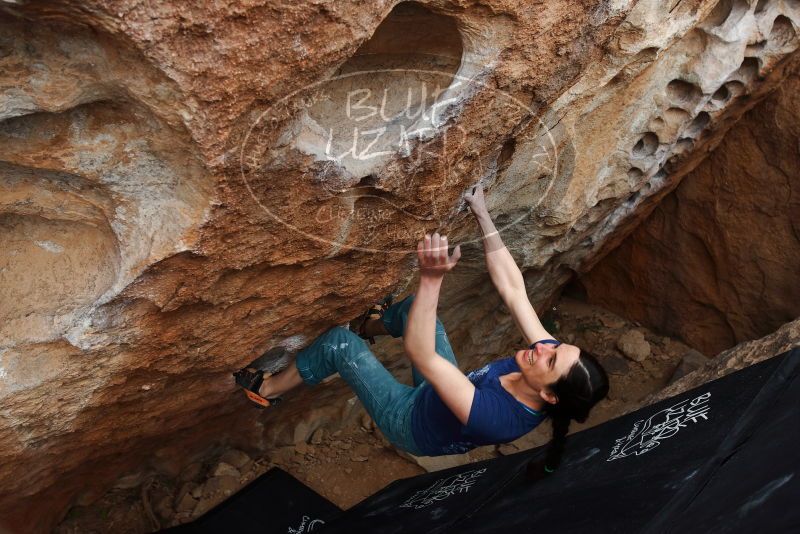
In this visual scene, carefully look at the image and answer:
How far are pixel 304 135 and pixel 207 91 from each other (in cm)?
35

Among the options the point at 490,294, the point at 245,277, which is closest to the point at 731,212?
the point at 490,294

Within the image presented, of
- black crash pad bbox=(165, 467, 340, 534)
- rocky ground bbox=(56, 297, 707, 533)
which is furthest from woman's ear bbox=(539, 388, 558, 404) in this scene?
rocky ground bbox=(56, 297, 707, 533)

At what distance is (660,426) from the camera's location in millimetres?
2139

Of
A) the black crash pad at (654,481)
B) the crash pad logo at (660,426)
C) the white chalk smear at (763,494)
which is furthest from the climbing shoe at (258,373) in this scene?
the white chalk smear at (763,494)

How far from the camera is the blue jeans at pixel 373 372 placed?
2.18 metres

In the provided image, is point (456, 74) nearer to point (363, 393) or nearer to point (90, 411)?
point (363, 393)

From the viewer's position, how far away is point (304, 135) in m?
1.79

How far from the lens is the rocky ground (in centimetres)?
299

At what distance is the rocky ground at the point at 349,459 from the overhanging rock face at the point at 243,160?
0.23 meters

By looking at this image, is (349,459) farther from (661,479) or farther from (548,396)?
(661,479)

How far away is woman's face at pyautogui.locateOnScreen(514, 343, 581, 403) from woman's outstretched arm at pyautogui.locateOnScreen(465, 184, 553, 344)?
0.50 ft

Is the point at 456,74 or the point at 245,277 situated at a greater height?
the point at 456,74

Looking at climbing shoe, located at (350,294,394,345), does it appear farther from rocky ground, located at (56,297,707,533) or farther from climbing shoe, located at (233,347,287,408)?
rocky ground, located at (56,297,707,533)

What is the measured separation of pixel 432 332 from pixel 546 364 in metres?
0.32
